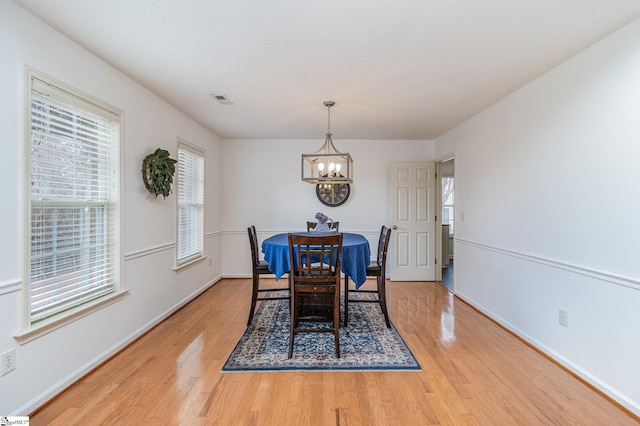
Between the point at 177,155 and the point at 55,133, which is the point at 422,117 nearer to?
the point at 177,155

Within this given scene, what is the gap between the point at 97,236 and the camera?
236cm

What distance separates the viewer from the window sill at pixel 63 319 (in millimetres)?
1725

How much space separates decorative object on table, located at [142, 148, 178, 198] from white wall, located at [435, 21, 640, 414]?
3.53 meters

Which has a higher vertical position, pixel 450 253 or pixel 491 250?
pixel 491 250

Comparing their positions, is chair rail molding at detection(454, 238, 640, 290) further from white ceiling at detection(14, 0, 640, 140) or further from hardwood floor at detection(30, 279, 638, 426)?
white ceiling at detection(14, 0, 640, 140)

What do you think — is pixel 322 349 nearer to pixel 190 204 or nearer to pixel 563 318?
pixel 563 318

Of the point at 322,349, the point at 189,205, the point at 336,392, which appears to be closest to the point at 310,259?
the point at 322,349

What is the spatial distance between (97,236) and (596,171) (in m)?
3.79

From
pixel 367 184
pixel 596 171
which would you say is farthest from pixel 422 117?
pixel 596 171

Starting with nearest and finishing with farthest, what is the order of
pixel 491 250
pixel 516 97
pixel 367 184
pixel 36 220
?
pixel 36 220 → pixel 516 97 → pixel 491 250 → pixel 367 184

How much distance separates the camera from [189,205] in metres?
3.97

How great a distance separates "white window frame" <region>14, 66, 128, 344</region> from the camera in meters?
1.74

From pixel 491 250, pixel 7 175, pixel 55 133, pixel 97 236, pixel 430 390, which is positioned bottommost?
pixel 430 390

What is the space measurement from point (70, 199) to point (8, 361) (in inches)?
40.5
